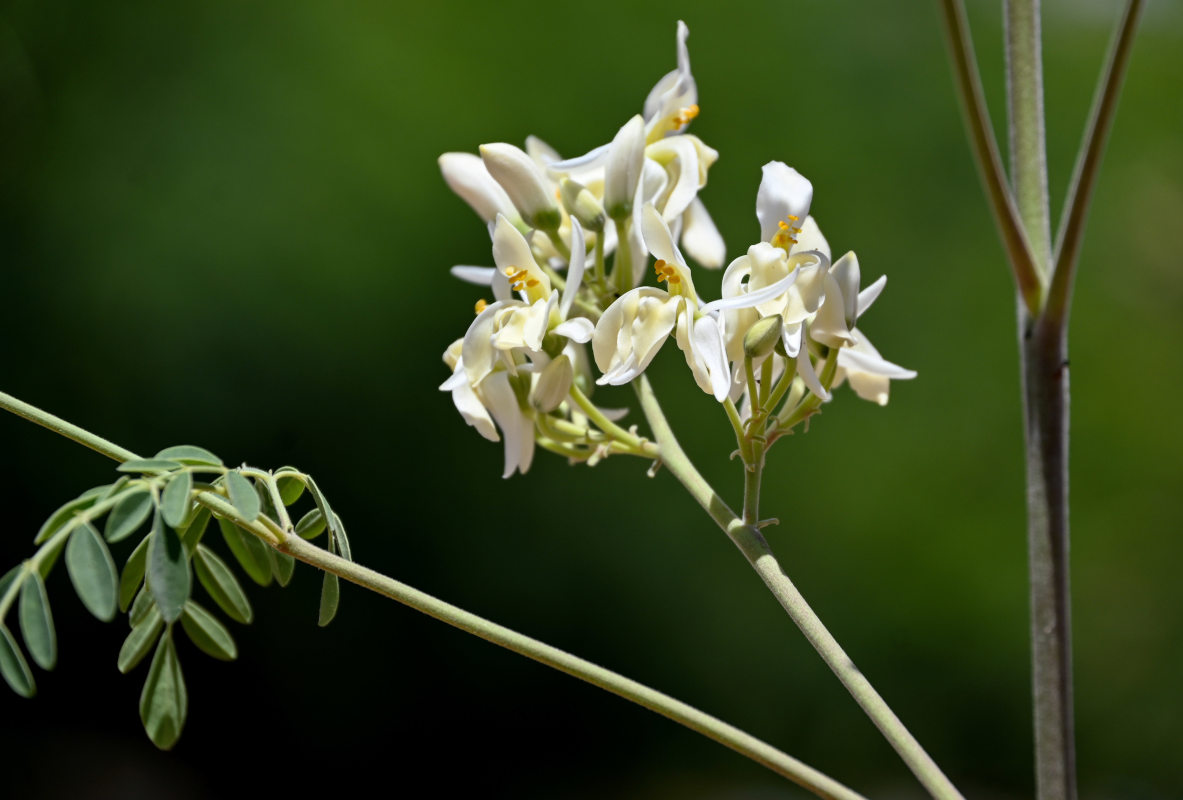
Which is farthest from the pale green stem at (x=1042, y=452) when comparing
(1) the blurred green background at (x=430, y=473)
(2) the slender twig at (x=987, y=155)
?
(1) the blurred green background at (x=430, y=473)

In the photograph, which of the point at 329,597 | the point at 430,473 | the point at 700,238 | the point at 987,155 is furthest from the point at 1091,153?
the point at 430,473

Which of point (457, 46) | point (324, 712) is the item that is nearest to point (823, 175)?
point (457, 46)

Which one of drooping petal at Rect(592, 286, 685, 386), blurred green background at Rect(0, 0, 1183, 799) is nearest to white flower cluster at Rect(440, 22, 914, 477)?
drooping petal at Rect(592, 286, 685, 386)

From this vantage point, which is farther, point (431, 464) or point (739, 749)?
point (431, 464)

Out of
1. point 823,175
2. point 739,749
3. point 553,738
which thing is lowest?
point 553,738

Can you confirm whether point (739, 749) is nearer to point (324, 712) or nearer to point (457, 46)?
point (324, 712)

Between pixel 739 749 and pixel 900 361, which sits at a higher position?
pixel 900 361

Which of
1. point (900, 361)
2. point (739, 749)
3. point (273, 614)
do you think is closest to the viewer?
point (739, 749)

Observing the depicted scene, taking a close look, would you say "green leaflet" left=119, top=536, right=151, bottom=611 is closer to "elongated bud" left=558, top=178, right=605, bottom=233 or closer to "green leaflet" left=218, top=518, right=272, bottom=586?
"green leaflet" left=218, top=518, right=272, bottom=586
